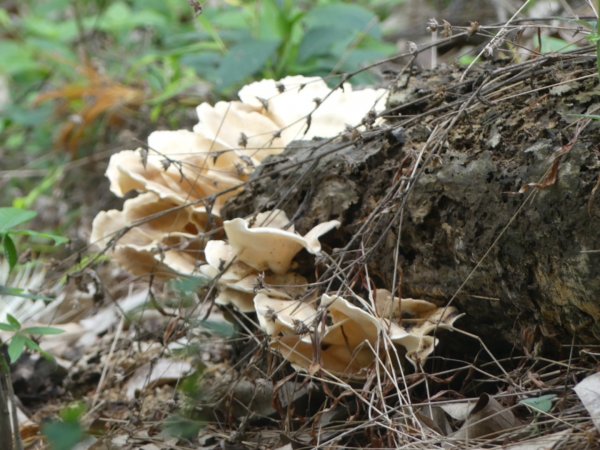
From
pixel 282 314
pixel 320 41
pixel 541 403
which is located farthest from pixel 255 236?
pixel 320 41

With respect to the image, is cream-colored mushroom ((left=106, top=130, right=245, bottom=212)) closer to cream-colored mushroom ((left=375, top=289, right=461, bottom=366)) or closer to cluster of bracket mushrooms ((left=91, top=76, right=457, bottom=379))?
cluster of bracket mushrooms ((left=91, top=76, right=457, bottom=379))

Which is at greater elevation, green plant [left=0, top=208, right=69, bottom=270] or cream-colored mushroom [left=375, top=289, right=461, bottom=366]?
green plant [left=0, top=208, right=69, bottom=270]

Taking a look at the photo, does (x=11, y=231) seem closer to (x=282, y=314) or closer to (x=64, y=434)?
(x=282, y=314)

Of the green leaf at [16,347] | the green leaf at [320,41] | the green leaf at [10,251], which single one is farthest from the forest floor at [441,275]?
the green leaf at [320,41]

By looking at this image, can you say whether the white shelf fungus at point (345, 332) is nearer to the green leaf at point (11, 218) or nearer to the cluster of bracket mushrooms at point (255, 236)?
the cluster of bracket mushrooms at point (255, 236)

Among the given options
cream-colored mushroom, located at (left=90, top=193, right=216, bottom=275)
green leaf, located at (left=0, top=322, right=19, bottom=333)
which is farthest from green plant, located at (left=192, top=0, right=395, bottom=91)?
green leaf, located at (left=0, top=322, right=19, bottom=333)
